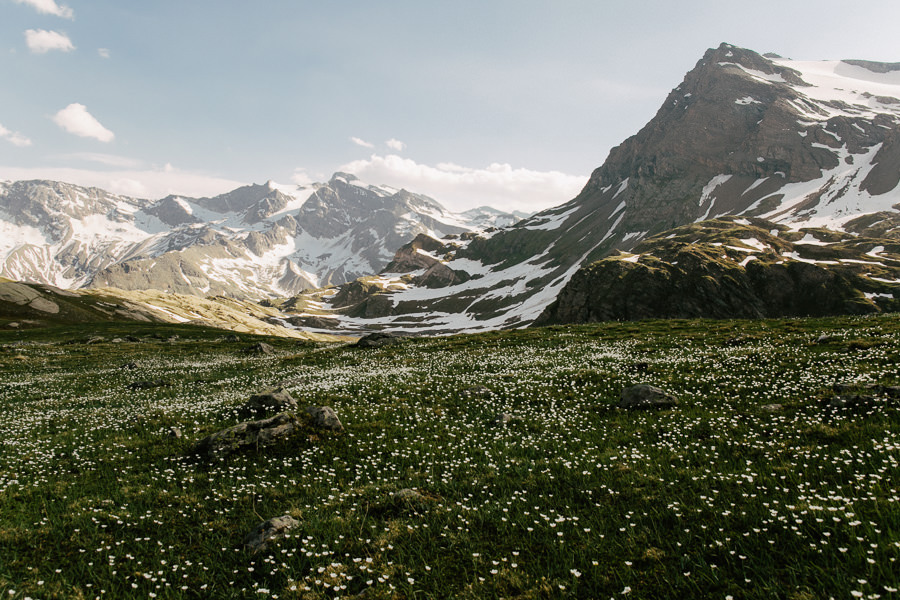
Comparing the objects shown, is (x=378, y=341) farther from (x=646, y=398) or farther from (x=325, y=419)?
(x=646, y=398)

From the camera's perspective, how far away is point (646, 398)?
16203mm

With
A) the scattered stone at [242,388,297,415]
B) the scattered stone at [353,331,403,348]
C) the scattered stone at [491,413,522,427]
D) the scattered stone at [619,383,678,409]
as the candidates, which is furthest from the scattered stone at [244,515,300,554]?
the scattered stone at [353,331,403,348]

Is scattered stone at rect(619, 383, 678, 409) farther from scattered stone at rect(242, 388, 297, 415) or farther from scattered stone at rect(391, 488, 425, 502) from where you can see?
scattered stone at rect(242, 388, 297, 415)

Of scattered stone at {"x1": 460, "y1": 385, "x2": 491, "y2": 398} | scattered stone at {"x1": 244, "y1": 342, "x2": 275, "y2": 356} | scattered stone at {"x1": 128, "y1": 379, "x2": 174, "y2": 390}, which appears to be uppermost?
scattered stone at {"x1": 460, "y1": 385, "x2": 491, "y2": 398}

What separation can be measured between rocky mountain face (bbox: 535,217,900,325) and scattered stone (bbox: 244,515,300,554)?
14110 centimetres

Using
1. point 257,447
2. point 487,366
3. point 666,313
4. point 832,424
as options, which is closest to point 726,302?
point 666,313

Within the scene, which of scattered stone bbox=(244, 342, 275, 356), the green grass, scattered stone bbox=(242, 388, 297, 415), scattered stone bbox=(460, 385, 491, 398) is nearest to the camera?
the green grass

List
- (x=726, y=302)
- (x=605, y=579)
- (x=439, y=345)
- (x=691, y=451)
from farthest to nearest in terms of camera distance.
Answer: (x=726, y=302) → (x=439, y=345) → (x=691, y=451) → (x=605, y=579)

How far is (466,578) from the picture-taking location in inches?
271

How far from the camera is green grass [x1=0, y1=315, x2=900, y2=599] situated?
262 inches

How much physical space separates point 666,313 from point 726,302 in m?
16.7

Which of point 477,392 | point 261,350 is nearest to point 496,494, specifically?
point 477,392

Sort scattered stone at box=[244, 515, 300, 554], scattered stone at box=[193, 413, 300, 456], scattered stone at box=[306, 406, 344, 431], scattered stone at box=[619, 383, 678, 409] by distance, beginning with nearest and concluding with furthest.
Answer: scattered stone at box=[244, 515, 300, 554] < scattered stone at box=[193, 413, 300, 456] < scattered stone at box=[306, 406, 344, 431] < scattered stone at box=[619, 383, 678, 409]

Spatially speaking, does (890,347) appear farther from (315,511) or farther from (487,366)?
(315,511)
